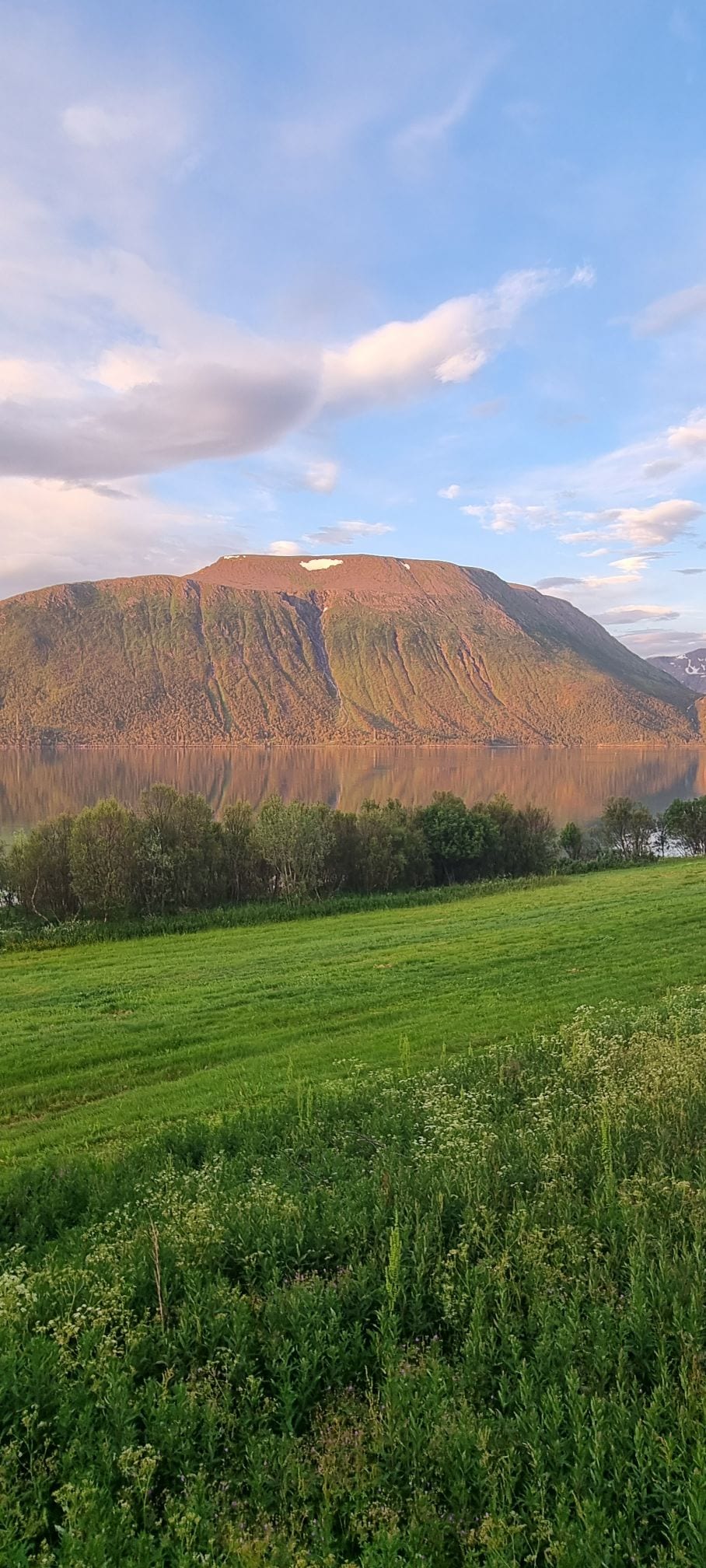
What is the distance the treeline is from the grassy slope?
60.7 feet

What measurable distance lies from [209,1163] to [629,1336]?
4.28 metres

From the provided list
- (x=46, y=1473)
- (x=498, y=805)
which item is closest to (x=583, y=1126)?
(x=46, y=1473)

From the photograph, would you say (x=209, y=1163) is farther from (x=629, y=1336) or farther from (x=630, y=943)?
(x=630, y=943)

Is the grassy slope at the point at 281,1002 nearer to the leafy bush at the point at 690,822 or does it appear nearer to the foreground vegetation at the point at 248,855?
the foreground vegetation at the point at 248,855

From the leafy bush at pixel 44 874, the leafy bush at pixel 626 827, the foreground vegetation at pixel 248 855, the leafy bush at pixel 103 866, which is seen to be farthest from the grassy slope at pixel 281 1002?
the leafy bush at pixel 626 827

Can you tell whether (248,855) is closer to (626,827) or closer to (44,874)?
(44,874)

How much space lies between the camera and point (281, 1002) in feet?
58.6

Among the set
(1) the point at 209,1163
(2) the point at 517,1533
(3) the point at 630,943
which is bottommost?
(3) the point at 630,943

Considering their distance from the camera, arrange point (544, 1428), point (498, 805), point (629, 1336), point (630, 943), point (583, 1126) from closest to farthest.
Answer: point (544, 1428)
point (629, 1336)
point (583, 1126)
point (630, 943)
point (498, 805)

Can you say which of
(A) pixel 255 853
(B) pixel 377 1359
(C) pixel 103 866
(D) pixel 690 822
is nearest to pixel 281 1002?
(B) pixel 377 1359

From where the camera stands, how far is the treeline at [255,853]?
50062mm

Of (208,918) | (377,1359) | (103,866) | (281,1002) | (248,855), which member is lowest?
(208,918)

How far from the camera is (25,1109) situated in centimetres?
1191

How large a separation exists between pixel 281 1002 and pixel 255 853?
40.2 metres
